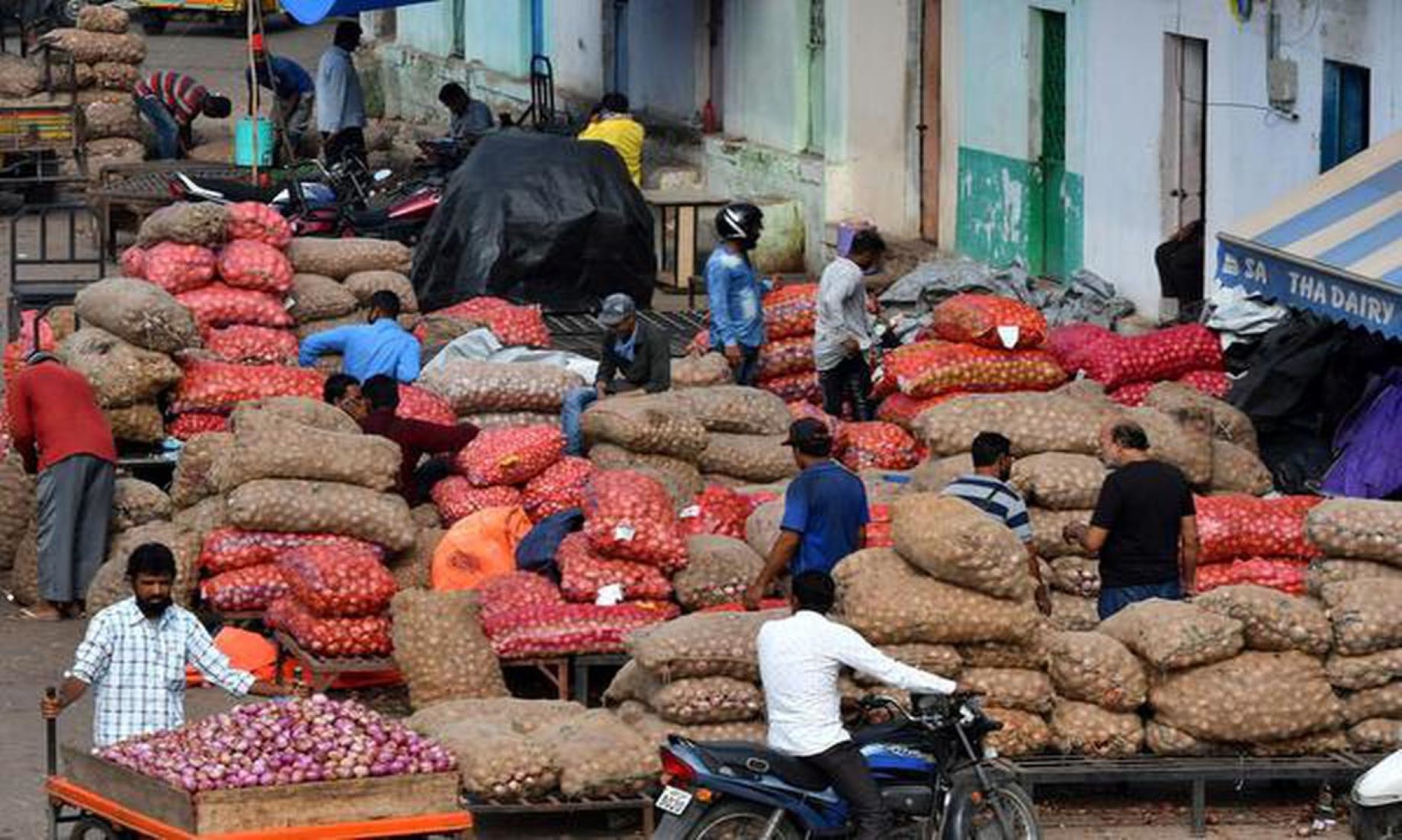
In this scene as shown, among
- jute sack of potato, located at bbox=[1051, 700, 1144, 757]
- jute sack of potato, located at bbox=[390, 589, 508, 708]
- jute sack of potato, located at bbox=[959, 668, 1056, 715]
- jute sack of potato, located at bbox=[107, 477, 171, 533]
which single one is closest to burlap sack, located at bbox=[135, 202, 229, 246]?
jute sack of potato, located at bbox=[107, 477, 171, 533]

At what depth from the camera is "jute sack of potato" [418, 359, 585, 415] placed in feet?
53.2

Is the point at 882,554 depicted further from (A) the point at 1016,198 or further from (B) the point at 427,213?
(B) the point at 427,213

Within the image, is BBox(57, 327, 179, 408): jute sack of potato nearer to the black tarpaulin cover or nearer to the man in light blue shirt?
the man in light blue shirt

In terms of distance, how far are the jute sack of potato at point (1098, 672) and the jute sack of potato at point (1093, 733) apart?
5 cm

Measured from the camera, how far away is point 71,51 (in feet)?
102

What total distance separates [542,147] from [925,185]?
11.4ft

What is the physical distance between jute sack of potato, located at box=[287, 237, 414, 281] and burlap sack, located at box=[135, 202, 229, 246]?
790 mm

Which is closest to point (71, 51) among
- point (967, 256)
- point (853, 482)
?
point (967, 256)

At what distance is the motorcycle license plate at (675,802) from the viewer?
10.3m

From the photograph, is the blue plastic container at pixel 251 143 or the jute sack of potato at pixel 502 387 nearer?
the jute sack of potato at pixel 502 387

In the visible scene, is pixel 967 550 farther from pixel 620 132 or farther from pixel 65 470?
pixel 620 132

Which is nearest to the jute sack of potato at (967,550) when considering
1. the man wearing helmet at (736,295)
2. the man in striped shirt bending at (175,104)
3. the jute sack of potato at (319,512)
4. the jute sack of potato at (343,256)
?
the jute sack of potato at (319,512)

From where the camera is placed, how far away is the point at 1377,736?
39.3ft

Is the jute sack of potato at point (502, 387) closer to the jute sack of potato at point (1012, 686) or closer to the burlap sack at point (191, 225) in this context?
the burlap sack at point (191, 225)
